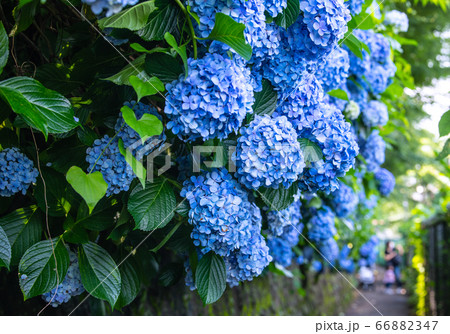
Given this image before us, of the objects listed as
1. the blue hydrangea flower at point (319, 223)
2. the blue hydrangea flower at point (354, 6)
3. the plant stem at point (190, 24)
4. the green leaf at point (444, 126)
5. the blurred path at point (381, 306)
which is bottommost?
the blurred path at point (381, 306)

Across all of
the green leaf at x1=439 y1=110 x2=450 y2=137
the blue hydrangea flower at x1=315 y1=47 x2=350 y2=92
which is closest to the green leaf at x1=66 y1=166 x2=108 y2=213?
the blue hydrangea flower at x1=315 y1=47 x2=350 y2=92

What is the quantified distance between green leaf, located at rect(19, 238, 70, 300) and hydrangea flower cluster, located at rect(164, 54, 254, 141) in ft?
1.76

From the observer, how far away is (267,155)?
1227 millimetres

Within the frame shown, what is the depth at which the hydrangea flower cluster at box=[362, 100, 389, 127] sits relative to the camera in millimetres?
2443

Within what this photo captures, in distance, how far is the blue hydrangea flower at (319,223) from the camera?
261 cm

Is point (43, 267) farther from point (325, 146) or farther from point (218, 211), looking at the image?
point (325, 146)

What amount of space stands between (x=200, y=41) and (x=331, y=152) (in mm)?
540

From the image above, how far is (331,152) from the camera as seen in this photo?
55.1 inches

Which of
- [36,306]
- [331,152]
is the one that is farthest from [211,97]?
[36,306]

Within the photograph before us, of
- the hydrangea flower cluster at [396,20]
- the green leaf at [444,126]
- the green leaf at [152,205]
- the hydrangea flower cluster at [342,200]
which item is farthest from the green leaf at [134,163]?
the hydrangea flower cluster at [396,20]

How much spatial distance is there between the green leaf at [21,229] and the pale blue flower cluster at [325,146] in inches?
34.0

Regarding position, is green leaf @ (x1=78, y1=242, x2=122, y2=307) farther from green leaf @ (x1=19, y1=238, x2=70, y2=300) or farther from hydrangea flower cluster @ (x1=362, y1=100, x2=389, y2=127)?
hydrangea flower cluster @ (x1=362, y1=100, x2=389, y2=127)

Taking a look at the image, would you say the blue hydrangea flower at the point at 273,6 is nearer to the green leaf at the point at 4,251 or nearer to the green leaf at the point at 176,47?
the green leaf at the point at 176,47
